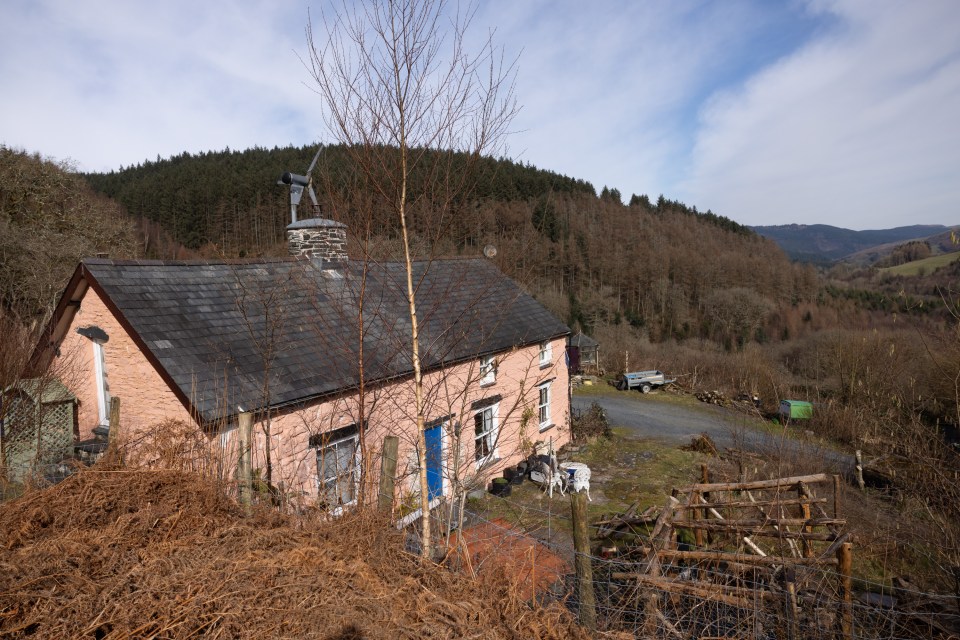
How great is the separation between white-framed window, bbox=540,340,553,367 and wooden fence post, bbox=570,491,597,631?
11504mm

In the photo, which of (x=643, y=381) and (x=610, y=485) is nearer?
(x=610, y=485)

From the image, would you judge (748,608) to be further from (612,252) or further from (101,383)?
(612,252)

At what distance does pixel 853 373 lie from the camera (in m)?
21.1

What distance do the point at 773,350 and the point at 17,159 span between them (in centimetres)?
4418

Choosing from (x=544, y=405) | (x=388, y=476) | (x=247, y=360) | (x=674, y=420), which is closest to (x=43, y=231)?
(x=247, y=360)

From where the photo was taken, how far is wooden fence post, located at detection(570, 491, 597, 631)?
14.0 feet

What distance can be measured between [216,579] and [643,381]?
26.6 m

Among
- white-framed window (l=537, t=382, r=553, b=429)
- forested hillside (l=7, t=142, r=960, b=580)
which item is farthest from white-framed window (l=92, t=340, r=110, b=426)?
white-framed window (l=537, t=382, r=553, b=429)

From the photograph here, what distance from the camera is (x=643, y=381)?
28172 mm

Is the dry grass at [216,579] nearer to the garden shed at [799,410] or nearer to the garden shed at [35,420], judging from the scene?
the garden shed at [35,420]

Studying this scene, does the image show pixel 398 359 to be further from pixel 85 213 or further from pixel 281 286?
pixel 85 213

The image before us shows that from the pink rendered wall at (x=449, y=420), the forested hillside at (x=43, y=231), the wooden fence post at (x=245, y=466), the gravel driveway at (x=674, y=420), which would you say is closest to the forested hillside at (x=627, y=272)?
the forested hillside at (x=43, y=231)

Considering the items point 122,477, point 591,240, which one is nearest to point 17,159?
point 122,477

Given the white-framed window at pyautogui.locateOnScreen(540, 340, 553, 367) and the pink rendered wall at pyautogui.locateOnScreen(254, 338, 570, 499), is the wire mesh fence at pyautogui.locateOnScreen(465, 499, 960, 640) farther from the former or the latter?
the white-framed window at pyautogui.locateOnScreen(540, 340, 553, 367)
